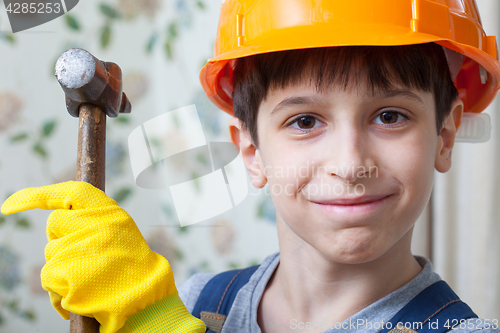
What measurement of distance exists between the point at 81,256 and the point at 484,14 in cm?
110

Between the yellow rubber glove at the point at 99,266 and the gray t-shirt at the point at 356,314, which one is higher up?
the yellow rubber glove at the point at 99,266

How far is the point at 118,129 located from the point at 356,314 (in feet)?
3.80

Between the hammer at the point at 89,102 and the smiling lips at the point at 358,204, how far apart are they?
1.19 feet

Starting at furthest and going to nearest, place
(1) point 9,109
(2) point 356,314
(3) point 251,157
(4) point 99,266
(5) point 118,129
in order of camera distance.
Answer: (5) point 118,129 < (1) point 9,109 < (3) point 251,157 < (2) point 356,314 < (4) point 99,266

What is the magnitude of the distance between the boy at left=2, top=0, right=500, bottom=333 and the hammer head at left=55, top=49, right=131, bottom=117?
134 mm

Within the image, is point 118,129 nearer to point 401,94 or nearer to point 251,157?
point 251,157

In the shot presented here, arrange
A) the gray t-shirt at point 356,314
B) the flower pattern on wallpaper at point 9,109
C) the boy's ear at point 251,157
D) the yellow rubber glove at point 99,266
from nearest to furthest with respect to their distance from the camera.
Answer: the yellow rubber glove at point 99,266 < the gray t-shirt at point 356,314 < the boy's ear at point 251,157 < the flower pattern on wallpaper at point 9,109

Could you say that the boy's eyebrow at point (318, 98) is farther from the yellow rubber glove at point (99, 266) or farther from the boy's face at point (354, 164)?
the yellow rubber glove at point (99, 266)

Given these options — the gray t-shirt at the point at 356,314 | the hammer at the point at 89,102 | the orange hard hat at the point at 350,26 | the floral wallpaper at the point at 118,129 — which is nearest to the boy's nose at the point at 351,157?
the orange hard hat at the point at 350,26

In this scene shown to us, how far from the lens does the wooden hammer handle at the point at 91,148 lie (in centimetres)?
61

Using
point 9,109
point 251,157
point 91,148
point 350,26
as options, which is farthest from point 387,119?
point 9,109

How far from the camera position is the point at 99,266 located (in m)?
0.57

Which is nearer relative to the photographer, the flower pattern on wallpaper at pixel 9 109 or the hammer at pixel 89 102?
the hammer at pixel 89 102

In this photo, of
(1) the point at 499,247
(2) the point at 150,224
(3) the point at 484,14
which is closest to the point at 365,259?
(1) the point at 499,247
